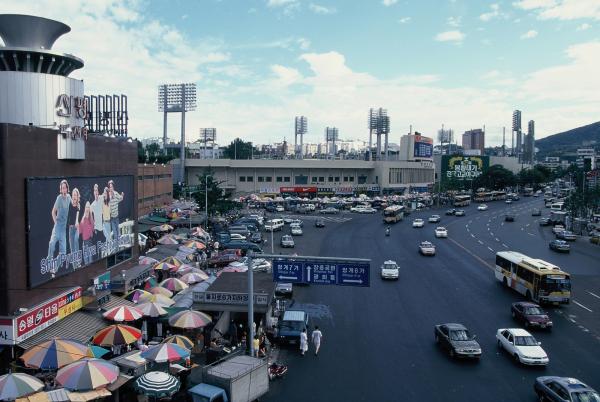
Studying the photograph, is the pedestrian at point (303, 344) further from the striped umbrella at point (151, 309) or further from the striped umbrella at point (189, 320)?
the striped umbrella at point (151, 309)

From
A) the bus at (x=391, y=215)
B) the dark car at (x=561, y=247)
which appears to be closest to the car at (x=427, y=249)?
the dark car at (x=561, y=247)

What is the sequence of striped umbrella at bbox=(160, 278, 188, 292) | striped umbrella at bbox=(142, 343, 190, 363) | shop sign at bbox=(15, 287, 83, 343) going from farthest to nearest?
striped umbrella at bbox=(160, 278, 188, 292) → striped umbrella at bbox=(142, 343, 190, 363) → shop sign at bbox=(15, 287, 83, 343)

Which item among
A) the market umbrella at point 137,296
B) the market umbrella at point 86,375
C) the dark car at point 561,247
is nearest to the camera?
the market umbrella at point 86,375

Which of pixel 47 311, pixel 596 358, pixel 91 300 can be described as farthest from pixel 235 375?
pixel 596 358

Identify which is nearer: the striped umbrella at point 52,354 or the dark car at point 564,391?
the dark car at point 564,391

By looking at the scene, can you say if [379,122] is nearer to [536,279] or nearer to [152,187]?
[152,187]

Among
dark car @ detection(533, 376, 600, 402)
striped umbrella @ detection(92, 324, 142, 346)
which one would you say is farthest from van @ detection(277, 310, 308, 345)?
dark car @ detection(533, 376, 600, 402)

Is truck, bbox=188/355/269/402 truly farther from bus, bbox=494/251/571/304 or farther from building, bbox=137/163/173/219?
building, bbox=137/163/173/219
